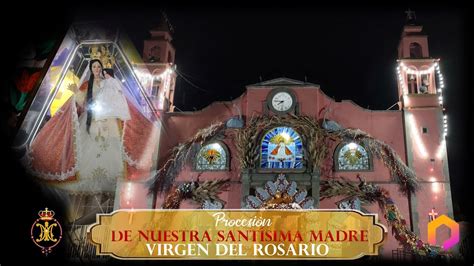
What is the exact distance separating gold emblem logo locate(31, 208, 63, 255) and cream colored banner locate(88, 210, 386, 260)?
0.49 m

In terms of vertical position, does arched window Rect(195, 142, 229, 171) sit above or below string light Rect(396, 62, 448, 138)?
below

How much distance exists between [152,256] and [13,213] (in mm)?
2089

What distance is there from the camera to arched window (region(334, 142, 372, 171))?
12109 millimetres

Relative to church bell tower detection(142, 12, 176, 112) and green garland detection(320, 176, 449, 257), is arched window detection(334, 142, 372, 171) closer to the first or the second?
green garland detection(320, 176, 449, 257)

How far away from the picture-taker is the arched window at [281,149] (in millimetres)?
11984

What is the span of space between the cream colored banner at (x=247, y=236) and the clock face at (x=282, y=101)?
439cm

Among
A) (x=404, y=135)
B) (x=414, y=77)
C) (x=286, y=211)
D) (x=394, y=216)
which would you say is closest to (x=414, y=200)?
(x=394, y=216)

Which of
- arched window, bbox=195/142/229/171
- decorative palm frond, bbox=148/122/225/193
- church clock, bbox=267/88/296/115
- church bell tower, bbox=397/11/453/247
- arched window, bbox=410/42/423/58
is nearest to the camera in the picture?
church bell tower, bbox=397/11/453/247

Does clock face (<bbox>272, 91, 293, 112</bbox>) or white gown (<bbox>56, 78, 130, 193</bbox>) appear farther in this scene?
clock face (<bbox>272, 91, 293, 112</bbox>)

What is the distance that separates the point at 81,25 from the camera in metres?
9.38

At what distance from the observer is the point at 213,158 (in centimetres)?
1234

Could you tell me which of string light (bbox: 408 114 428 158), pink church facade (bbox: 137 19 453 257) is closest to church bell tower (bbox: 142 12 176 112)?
pink church facade (bbox: 137 19 453 257)

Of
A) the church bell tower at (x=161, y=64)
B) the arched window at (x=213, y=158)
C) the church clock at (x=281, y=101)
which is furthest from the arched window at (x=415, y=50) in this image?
the church bell tower at (x=161, y=64)

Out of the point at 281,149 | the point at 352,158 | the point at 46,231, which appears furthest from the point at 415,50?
the point at 46,231
